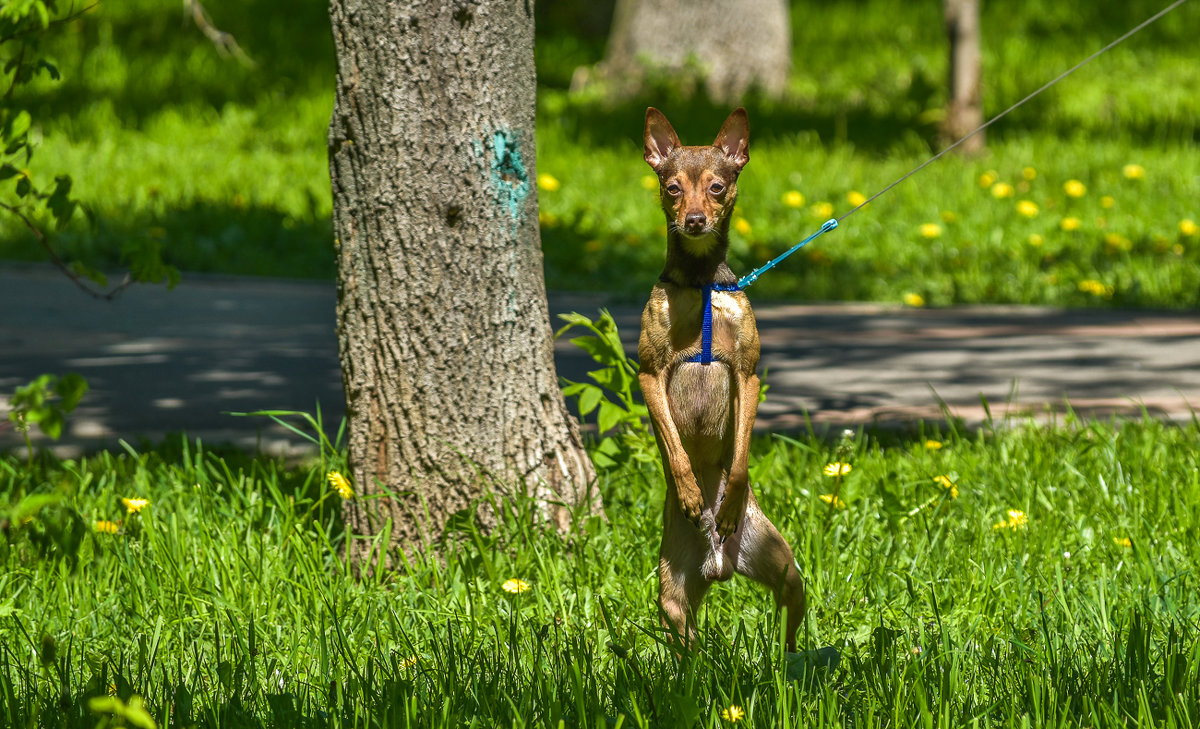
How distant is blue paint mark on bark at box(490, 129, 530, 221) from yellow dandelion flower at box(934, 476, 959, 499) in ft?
5.13

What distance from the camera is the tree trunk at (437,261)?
A: 139 inches

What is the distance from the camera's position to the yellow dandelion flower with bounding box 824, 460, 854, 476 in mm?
3612

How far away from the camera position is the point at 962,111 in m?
10.5

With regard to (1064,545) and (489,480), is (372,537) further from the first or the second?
(1064,545)

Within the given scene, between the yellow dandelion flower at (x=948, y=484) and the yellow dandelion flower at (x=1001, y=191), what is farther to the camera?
the yellow dandelion flower at (x=1001, y=191)

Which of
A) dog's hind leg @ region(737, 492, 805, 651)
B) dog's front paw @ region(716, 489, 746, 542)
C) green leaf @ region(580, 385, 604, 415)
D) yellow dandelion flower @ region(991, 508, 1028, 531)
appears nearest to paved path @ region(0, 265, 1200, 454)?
yellow dandelion flower @ region(991, 508, 1028, 531)

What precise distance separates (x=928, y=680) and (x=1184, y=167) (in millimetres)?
8680

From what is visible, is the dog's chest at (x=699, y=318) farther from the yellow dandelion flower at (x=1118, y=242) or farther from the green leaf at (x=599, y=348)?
the yellow dandelion flower at (x=1118, y=242)

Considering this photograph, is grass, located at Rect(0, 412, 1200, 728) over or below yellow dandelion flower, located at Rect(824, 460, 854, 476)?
below

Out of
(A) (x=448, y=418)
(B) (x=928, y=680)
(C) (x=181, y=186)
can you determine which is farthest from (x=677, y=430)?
(C) (x=181, y=186)

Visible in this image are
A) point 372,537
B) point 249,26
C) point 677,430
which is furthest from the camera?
point 249,26

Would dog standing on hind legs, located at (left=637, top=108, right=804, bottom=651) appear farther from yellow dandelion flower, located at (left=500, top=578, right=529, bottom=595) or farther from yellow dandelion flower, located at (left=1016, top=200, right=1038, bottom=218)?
yellow dandelion flower, located at (left=1016, top=200, right=1038, bottom=218)

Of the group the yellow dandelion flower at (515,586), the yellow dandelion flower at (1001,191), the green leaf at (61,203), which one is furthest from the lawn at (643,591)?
the yellow dandelion flower at (1001,191)

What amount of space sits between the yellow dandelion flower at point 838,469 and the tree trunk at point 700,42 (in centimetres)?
940
